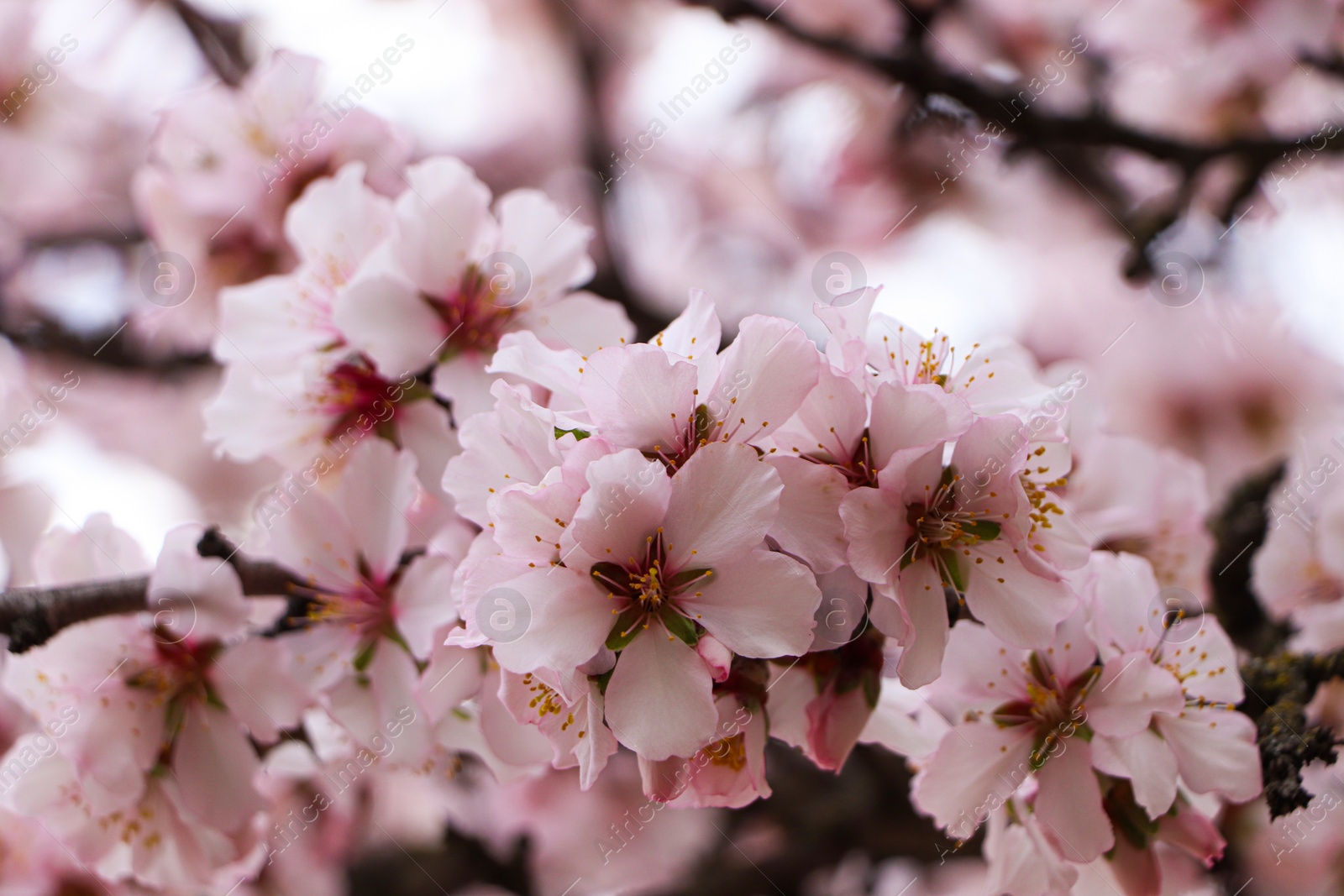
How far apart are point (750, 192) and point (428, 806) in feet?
6.88

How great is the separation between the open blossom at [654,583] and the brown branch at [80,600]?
17.4 inches

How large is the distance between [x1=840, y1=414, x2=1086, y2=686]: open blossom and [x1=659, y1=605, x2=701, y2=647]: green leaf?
0.13m

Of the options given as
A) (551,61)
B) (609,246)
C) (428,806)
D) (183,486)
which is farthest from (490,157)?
(428,806)

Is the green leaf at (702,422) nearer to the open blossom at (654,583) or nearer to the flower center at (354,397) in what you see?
the open blossom at (654,583)

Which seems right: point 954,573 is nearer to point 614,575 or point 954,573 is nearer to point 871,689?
point 871,689

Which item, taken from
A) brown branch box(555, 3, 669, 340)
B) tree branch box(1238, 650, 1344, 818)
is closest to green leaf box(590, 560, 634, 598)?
tree branch box(1238, 650, 1344, 818)

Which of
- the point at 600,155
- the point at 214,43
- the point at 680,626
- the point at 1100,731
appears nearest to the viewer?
the point at 680,626

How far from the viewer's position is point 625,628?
72 cm

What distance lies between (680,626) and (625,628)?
4cm

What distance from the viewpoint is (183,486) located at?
8.96ft

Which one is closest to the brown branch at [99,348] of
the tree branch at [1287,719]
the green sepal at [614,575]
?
the green sepal at [614,575]

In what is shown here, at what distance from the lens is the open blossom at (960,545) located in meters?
0.73

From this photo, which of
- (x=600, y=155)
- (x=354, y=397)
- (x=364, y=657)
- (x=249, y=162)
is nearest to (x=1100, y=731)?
(x=364, y=657)

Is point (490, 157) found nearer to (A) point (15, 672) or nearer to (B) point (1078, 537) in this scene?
(A) point (15, 672)
